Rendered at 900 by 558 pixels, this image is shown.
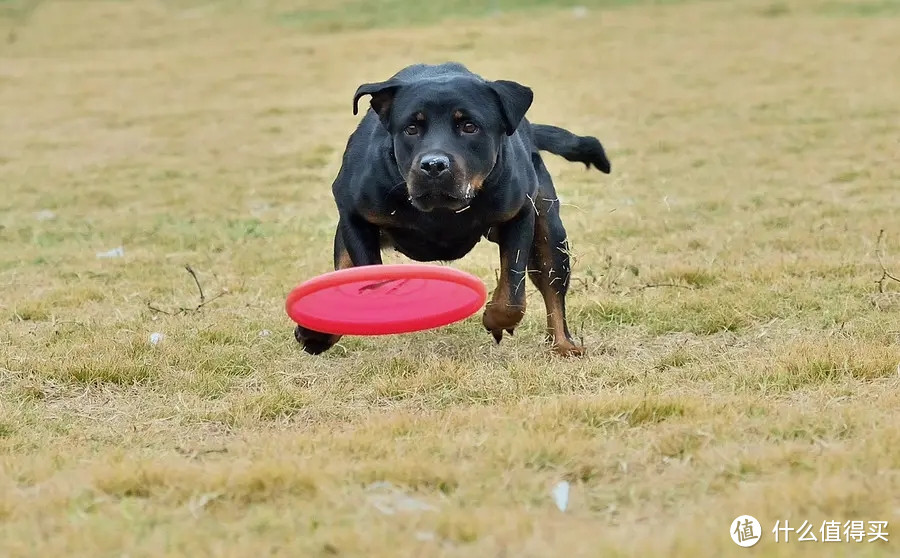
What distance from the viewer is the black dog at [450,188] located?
5.32 meters

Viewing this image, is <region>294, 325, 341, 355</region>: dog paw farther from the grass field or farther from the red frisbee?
the red frisbee

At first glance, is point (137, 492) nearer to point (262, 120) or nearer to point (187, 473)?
point (187, 473)

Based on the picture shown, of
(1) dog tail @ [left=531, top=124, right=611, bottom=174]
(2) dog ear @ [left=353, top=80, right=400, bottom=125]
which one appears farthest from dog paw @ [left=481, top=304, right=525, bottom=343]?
(1) dog tail @ [left=531, top=124, right=611, bottom=174]

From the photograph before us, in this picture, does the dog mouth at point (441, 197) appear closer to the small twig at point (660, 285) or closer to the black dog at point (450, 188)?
the black dog at point (450, 188)

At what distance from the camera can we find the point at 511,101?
5523 millimetres

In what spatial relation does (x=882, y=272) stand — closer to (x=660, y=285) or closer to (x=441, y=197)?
(x=660, y=285)

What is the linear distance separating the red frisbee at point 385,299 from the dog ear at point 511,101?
0.81m

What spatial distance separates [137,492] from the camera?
366 centimetres

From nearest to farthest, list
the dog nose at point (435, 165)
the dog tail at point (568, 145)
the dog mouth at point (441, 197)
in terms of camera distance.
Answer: the dog nose at point (435, 165) → the dog mouth at point (441, 197) → the dog tail at point (568, 145)

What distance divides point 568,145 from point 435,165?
182 centimetres

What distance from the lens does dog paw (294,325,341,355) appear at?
5.71m

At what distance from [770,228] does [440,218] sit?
4049 mm

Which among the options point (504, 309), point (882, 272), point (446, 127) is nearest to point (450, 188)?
point (446, 127)

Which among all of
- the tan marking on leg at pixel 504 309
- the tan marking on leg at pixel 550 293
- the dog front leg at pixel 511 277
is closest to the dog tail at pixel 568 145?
the tan marking on leg at pixel 550 293
